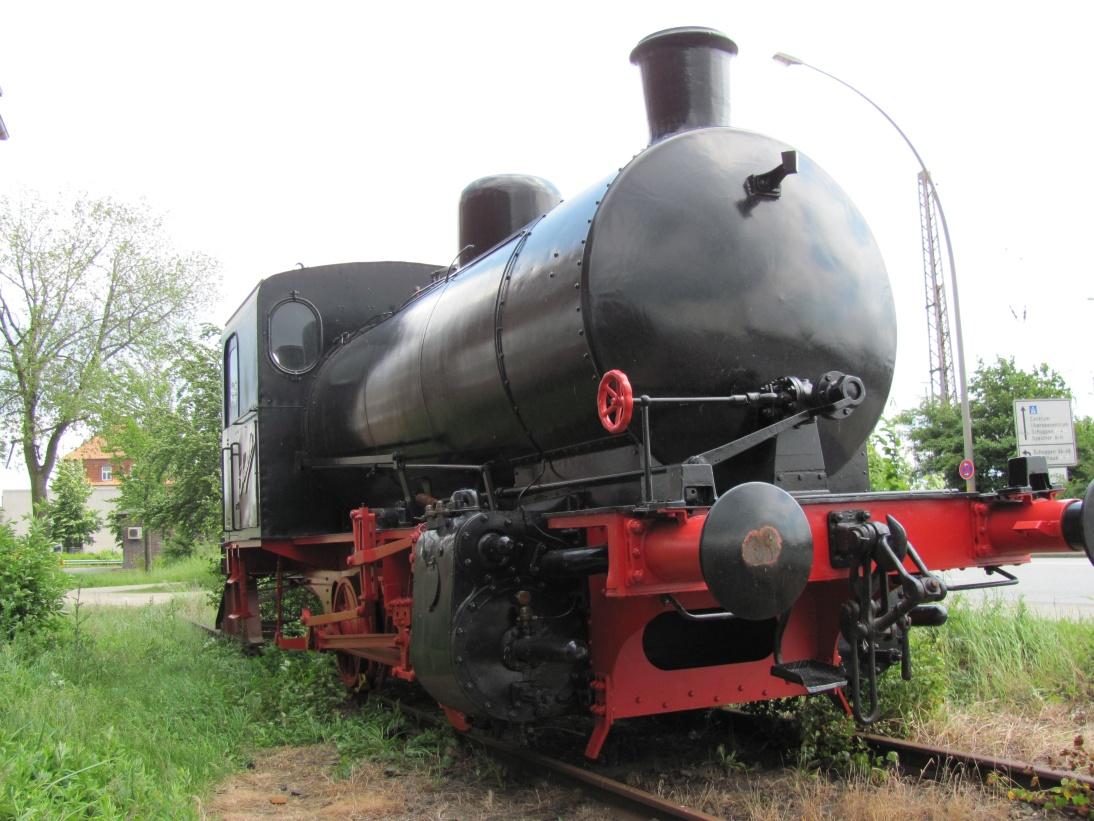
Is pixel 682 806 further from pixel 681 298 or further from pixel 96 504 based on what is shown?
pixel 96 504

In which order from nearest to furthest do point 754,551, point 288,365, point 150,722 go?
point 754,551 → point 150,722 → point 288,365

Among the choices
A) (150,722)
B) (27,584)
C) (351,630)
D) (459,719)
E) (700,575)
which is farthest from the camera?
(27,584)

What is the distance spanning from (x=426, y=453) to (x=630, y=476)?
7.31ft

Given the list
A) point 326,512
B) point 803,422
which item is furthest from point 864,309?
point 326,512

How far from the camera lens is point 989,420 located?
22312 mm

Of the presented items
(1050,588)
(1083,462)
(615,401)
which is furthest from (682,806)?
(1083,462)

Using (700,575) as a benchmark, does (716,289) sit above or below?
above

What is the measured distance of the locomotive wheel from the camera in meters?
6.34

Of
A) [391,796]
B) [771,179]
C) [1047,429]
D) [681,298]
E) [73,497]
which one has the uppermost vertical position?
[771,179]

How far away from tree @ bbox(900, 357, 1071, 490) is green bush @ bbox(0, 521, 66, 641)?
17.8 m

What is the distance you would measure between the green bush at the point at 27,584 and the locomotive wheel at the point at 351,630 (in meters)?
3.94

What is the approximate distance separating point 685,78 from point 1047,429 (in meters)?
5.57

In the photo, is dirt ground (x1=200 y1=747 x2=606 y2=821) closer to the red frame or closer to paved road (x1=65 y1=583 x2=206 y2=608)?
the red frame

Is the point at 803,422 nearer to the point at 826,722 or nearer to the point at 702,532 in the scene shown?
the point at 702,532
